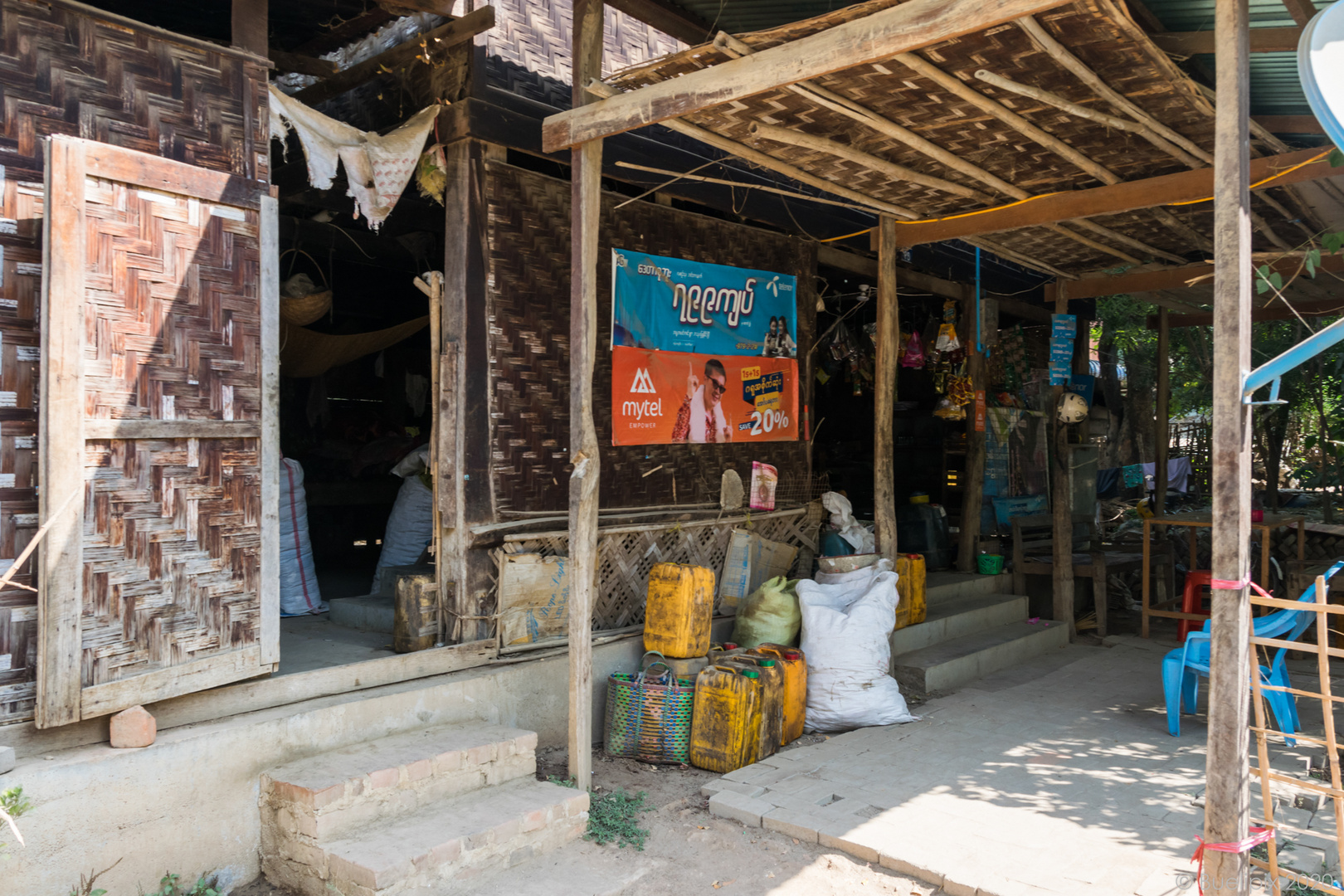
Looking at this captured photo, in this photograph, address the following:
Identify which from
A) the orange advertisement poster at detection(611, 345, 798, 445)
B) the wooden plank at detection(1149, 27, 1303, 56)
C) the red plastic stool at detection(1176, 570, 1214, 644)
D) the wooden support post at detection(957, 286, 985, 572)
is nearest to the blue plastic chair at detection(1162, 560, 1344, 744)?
the red plastic stool at detection(1176, 570, 1214, 644)

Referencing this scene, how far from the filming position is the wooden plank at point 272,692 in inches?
134

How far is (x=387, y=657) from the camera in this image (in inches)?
182

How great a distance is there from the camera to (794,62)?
3600 millimetres

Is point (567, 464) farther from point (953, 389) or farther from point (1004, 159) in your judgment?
point (953, 389)

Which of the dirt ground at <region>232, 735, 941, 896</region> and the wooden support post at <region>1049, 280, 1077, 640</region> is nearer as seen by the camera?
the dirt ground at <region>232, 735, 941, 896</region>

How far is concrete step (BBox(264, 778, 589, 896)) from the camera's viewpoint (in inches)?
135

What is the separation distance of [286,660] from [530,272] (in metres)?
2.59

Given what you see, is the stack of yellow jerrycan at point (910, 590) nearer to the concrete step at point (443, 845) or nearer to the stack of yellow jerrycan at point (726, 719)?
the stack of yellow jerrycan at point (726, 719)

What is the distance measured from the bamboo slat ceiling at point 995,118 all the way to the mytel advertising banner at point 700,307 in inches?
56.6

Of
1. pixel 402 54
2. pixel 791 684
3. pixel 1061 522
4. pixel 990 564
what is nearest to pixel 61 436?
pixel 402 54

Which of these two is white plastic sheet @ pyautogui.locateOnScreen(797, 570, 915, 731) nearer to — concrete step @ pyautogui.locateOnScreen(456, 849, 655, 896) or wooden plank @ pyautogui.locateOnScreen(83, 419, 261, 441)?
concrete step @ pyautogui.locateOnScreen(456, 849, 655, 896)

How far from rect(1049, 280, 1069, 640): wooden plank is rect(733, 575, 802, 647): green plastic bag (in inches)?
130

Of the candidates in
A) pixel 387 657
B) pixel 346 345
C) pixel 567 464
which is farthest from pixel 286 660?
pixel 346 345

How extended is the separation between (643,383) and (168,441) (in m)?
3.13
